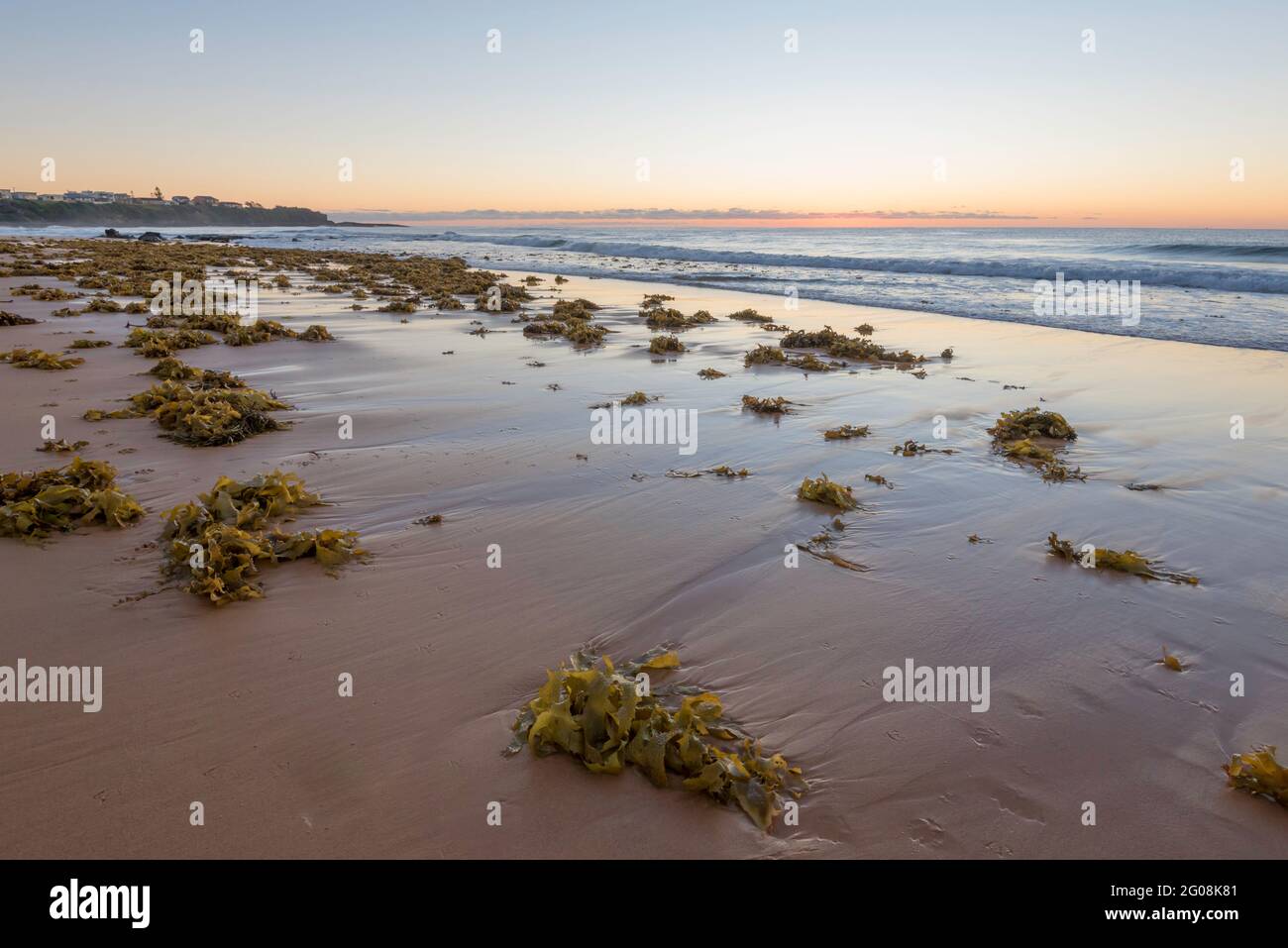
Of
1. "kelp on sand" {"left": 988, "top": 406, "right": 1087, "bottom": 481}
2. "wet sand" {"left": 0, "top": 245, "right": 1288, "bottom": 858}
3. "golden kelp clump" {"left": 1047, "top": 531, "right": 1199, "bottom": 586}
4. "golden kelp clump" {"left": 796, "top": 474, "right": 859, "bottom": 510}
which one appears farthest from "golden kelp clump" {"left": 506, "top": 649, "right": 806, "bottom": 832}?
"kelp on sand" {"left": 988, "top": 406, "right": 1087, "bottom": 481}

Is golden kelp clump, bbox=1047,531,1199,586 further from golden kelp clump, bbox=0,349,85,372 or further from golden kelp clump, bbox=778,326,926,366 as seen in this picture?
golden kelp clump, bbox=0,349,85,372

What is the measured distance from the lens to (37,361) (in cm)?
738

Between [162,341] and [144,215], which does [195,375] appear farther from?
[144,215]

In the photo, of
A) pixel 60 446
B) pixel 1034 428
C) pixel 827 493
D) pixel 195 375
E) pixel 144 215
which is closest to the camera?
pixel 827 493

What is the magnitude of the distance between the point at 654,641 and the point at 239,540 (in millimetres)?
2129

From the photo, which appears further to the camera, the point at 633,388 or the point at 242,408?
the point at 633,388

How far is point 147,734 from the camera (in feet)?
7.42

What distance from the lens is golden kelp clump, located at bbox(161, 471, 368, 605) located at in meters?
3.17

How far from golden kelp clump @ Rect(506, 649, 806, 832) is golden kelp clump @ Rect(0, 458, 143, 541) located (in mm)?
2939

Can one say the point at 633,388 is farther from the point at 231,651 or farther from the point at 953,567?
the point at 231,651

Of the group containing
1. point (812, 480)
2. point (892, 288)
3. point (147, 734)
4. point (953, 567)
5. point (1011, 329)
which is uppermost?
point (892, 288)

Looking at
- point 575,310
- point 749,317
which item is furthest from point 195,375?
point 749,317

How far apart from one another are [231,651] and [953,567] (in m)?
3.38
